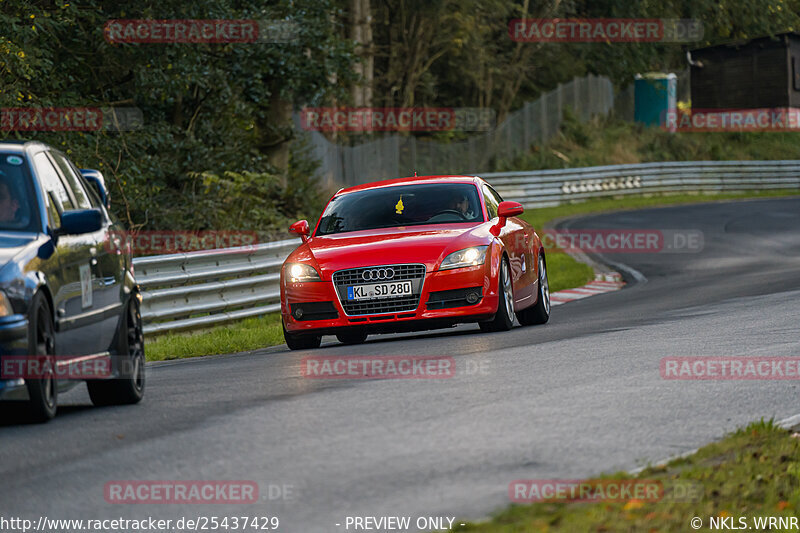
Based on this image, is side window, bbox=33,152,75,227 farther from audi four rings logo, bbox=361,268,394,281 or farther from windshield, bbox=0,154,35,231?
audi four rings logo, bbox=361,268,394,281

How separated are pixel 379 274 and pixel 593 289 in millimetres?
8731

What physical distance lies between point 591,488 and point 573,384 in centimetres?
294

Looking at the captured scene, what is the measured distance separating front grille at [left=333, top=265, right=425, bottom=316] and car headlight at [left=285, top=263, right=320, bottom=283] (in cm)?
24

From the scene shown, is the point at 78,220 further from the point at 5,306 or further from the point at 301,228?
the point at 301,228

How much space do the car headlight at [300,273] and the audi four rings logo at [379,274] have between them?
516mm

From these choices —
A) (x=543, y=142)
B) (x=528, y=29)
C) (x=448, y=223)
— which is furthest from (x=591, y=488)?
(x=528, y=29)

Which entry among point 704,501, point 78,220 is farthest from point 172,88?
point 704,501

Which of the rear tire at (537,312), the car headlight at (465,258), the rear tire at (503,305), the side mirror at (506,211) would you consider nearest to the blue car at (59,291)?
the car headlight at (465,258)

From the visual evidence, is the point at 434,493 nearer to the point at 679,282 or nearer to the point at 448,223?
the point at 448,223

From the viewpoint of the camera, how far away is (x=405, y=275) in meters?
12.3

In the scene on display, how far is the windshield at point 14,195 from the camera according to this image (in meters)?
7.91

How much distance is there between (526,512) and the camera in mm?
5328

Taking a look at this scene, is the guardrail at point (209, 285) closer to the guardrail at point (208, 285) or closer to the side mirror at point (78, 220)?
the guardrail at point (208, 285)

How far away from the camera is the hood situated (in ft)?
40.6
